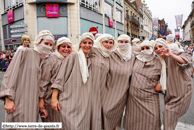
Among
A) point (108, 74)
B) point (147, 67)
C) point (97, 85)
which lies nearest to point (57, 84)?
point (97, 85)

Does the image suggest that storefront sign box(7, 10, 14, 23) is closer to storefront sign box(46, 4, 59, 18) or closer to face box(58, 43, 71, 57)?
storefront sign box(46, 4, 59, 18)

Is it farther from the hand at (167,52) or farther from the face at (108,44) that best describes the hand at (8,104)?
the hand at (167,52)

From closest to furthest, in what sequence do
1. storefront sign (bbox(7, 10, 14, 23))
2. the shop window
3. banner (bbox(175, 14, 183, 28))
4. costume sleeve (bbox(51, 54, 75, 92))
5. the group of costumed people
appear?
the group of costumed people < costume sleeve (bbox(51, 54, 75, 92)) < the shop window < storefront sign (bbox(7, 10, 14, 23)) < banner (bbox(175, 14, 183, 28))

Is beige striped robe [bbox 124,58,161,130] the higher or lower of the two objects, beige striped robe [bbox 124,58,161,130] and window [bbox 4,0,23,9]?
the lower

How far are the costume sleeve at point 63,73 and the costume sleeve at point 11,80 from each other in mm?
496

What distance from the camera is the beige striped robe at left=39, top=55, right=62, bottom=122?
2357mm

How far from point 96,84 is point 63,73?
0.57m

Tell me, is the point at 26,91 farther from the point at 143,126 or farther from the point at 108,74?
the point at 143,126

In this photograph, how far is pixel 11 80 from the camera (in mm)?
2086

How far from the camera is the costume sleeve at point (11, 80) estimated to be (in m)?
2.04

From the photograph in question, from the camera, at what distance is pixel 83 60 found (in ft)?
8.01

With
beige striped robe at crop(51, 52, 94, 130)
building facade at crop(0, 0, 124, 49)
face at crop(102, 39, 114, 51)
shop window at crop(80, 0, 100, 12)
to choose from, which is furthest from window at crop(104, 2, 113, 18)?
beige striped robe at crop(51, 52, 94, 130)

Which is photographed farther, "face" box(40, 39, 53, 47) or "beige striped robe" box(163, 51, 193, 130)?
"beige striped robe" box(163, 51, 193, 130)

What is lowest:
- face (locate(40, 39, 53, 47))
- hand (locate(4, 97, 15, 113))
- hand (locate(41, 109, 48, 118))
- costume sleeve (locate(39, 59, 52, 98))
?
hand (locate(41, 109, 48, 118))
